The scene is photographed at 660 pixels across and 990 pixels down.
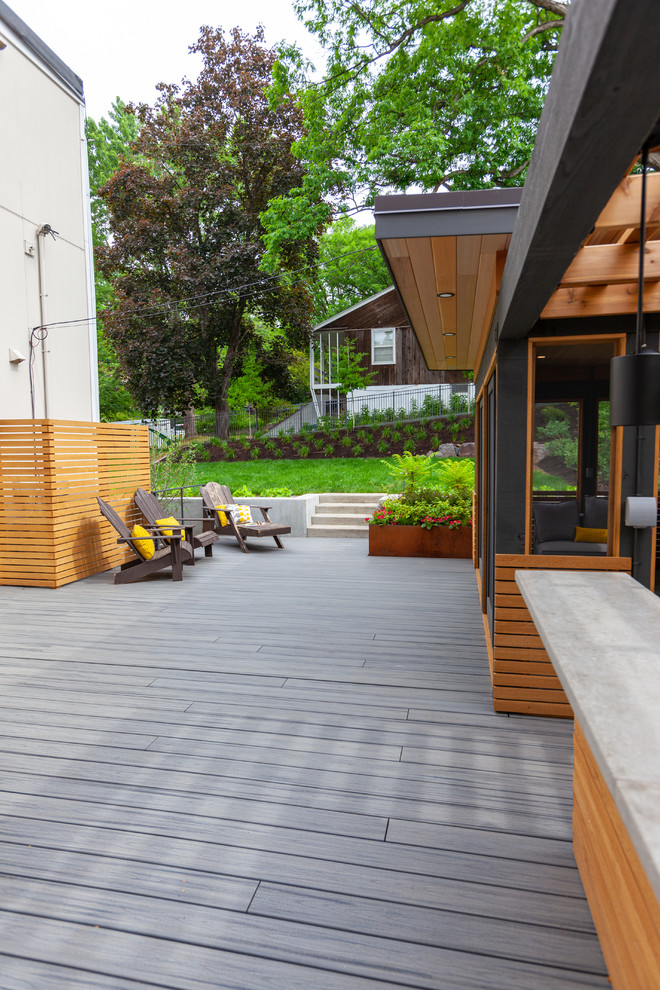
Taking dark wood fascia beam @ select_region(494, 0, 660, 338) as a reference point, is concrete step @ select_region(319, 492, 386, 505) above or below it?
below

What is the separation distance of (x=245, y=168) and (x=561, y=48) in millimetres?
19835

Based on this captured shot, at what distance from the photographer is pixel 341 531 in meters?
10.1

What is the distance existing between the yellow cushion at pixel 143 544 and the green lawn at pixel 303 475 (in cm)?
426

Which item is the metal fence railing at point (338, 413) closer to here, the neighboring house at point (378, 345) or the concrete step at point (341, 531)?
the neighboring house at point (378, 345)

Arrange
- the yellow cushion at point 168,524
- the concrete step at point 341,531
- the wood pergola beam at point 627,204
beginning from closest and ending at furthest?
the wood pergola beam at point 627,204
the yellow cushion at point 168,524
the concrete step at point 341,531

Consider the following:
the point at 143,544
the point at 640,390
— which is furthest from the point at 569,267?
the point at 143,544

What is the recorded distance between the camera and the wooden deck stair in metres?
10.1

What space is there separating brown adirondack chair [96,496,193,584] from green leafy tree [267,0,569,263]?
7.99m

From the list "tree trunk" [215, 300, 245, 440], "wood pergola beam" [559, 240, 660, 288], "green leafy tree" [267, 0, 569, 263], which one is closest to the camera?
"wood pergola beam" [559, 240, 660, 288]

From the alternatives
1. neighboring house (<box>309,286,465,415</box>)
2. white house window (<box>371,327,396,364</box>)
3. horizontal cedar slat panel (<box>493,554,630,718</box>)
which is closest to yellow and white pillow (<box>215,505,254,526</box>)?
horizontal cedar slat panel (<box>493,554,630,718</box>)

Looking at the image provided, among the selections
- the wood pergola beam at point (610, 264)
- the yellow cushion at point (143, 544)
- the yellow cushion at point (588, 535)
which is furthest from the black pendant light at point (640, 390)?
the yellow cushion at point (143, 544)

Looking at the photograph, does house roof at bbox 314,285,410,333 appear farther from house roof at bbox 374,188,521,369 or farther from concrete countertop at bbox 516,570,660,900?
concrete countertop at bbox 516,570,660,900

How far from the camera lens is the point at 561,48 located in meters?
1.15

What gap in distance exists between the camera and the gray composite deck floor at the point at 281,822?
1.75m
